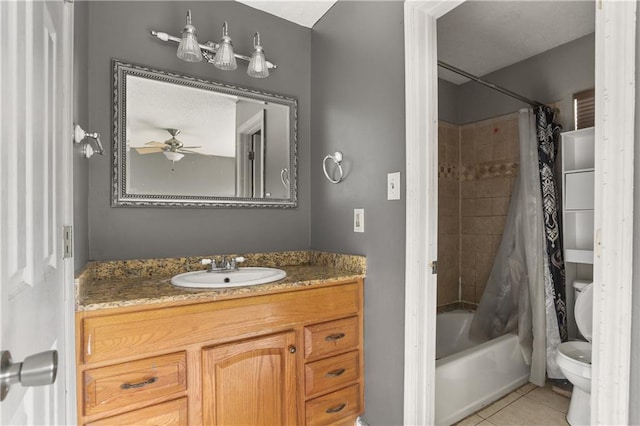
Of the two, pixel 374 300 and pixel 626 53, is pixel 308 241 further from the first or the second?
pixel 626 53

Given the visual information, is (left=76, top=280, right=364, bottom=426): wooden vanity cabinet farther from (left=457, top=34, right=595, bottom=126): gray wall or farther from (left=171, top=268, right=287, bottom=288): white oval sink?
(left=457, top=34, right=595, bottom=126): gray wall

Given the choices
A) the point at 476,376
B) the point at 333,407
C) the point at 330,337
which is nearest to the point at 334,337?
the point at 330,337

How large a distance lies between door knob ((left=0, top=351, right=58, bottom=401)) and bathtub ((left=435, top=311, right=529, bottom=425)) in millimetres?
1807

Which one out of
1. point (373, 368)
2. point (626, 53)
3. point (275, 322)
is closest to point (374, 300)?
point (373, 368)

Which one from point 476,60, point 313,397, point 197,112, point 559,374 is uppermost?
point 476,60

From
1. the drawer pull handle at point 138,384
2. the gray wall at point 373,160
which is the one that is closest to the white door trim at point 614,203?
the gray wall at point 373,160

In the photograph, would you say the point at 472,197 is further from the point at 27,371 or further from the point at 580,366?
the point at 27,371

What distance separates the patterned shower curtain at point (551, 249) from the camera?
2.34 metres

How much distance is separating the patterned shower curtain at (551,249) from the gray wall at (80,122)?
2.64 m

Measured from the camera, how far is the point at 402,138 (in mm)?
1596

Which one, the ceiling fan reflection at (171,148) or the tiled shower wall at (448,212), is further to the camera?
the tiled shower wall at (448,212)

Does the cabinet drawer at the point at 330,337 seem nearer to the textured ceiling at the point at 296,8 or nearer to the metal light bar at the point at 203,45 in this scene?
the metal light bar at the point at 203,45

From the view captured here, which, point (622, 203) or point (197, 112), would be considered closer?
point (622, 203)

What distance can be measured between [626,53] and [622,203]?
0.40 metres
